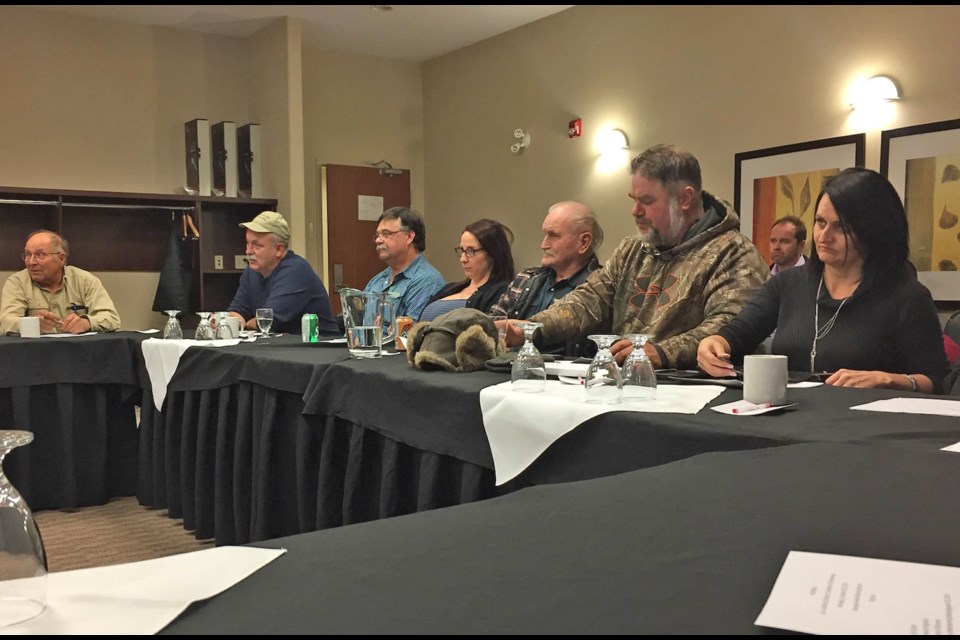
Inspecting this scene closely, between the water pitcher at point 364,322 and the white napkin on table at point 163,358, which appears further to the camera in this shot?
the white napkin on table at point 163,358

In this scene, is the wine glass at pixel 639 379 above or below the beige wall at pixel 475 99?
below

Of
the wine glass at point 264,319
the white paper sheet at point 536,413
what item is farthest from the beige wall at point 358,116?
the white paper sheet at point 536,413

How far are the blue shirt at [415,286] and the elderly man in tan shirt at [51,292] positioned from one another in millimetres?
1358

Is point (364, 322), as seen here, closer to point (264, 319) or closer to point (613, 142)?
point (264, 319)

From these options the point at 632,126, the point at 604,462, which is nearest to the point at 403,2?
the point at 632,126

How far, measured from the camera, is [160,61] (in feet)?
19.5

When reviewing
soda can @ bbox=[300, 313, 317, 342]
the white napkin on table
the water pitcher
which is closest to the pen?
the water pitcher

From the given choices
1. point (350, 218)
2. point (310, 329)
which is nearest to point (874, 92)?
point (310, 329)

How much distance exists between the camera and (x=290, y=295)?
405cm

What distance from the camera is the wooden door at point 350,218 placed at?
6516mm

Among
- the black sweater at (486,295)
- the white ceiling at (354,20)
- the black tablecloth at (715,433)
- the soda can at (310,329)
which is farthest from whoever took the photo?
the white ceiling at (354,20)

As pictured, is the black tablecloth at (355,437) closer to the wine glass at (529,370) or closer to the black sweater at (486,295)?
the wine glass at (529,370)

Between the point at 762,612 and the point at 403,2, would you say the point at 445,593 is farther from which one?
the point at 403,2

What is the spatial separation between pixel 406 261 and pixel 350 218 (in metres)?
2.42
